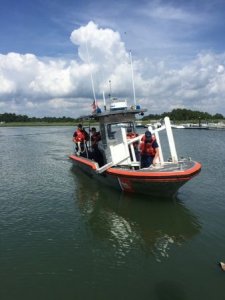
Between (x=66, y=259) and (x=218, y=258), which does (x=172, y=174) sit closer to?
(x=218, y=258)

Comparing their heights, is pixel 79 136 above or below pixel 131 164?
above

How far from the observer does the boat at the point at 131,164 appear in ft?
39.8

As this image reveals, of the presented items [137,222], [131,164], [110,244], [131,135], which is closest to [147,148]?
[131,164]

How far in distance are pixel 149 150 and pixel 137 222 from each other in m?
3.23

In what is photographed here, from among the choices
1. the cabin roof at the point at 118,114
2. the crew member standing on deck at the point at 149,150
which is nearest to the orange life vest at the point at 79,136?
the cabin roof at the point at 118,114

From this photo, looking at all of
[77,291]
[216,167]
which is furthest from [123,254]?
[216,167]

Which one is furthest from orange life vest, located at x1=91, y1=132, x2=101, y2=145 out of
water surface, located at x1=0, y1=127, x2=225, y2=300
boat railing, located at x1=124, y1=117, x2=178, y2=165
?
boat railing, located at x1=124, y1=117, x2=178, y2=165

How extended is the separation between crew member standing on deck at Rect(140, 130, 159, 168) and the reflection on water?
140 cm

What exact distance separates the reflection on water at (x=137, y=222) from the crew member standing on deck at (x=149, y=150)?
4.58 feet

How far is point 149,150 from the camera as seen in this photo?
1337 centimetres

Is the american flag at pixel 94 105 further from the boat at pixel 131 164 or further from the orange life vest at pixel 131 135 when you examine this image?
the orange life vest at pixel 131 135

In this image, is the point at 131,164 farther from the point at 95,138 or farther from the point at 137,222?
the point at 95,138

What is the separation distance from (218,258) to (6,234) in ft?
19.9

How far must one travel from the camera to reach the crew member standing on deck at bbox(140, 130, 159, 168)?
13242 mm
